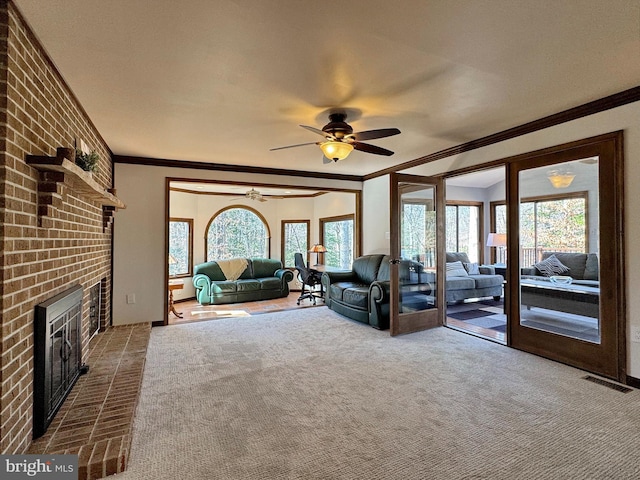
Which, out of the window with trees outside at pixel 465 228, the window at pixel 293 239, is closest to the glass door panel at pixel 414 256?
the window with trees outside at pixel 465 228

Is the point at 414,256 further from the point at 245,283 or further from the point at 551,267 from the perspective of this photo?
the point at 245,283

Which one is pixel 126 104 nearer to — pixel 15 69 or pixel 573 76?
pixel 15 69

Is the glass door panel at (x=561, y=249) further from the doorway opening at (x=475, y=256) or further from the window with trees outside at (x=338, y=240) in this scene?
the window with trees outside at (x=338, y=240)

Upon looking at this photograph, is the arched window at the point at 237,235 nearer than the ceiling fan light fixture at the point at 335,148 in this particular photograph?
No

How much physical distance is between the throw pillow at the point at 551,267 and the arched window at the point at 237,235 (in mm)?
6378

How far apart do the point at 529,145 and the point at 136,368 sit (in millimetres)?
4532

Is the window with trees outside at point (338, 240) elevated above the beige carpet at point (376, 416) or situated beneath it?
elevated above

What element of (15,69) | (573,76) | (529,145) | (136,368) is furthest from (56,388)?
(529,145)

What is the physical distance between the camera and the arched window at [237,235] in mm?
8254

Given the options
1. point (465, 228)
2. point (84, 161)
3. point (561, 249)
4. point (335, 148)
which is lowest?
point (561, 249)

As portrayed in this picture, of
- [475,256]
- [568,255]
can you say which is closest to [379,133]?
[568,255]

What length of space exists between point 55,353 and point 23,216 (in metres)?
0.99

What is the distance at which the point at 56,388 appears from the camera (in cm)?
224

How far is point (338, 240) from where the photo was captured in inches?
325
